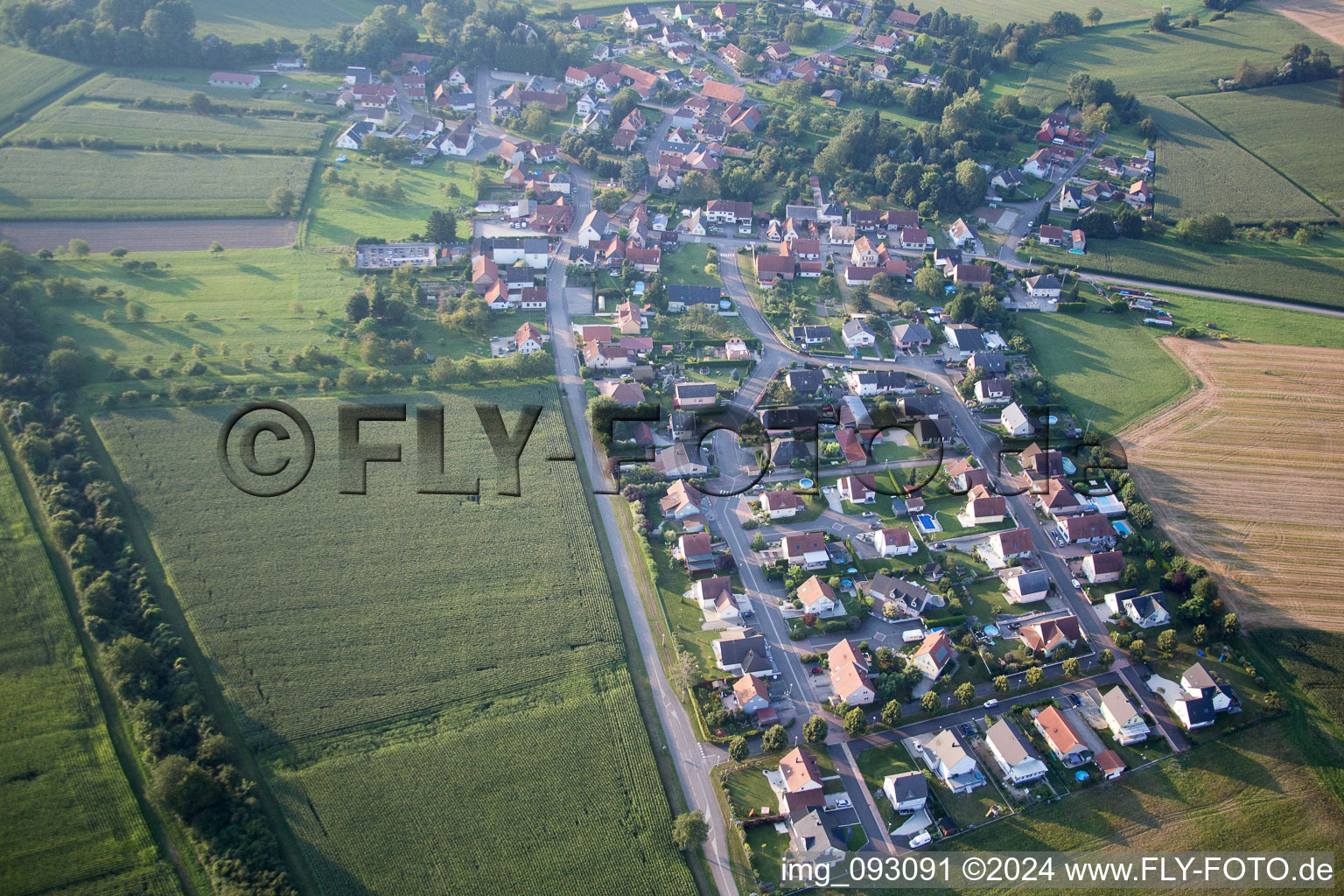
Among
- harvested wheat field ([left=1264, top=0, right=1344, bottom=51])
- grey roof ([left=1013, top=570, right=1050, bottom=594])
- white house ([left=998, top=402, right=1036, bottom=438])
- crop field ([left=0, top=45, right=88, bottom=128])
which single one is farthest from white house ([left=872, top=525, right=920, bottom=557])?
harvested wheat field ([left=1264, top=0, right=1344, bottom=51])

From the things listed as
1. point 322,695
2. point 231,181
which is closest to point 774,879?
point 322,695

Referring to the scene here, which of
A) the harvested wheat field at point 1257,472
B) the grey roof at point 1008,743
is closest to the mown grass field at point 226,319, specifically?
the grey roof at point 1008,743

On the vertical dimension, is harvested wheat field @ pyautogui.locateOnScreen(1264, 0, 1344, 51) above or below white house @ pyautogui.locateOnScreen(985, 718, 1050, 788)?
above

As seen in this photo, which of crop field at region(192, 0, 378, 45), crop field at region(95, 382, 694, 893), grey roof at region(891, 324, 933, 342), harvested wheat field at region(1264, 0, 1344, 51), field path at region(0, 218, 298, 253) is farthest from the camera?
harvested wheat field at region(1264, 0, 1344, 51)

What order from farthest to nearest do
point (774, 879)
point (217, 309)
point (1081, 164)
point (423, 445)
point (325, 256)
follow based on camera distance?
1. point (1081, 164)
2. point (325, 256)
3. point (217, 309)
4. point (423, 445)
5. point (774, 879)

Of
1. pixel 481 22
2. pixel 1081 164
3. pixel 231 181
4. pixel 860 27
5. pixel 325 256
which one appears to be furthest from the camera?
pixel 860 27

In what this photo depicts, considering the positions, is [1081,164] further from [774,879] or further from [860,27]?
[774,879]

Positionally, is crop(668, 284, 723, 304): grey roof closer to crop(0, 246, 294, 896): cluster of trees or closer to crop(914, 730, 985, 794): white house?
crop(914, 730, 985, 794): white house
